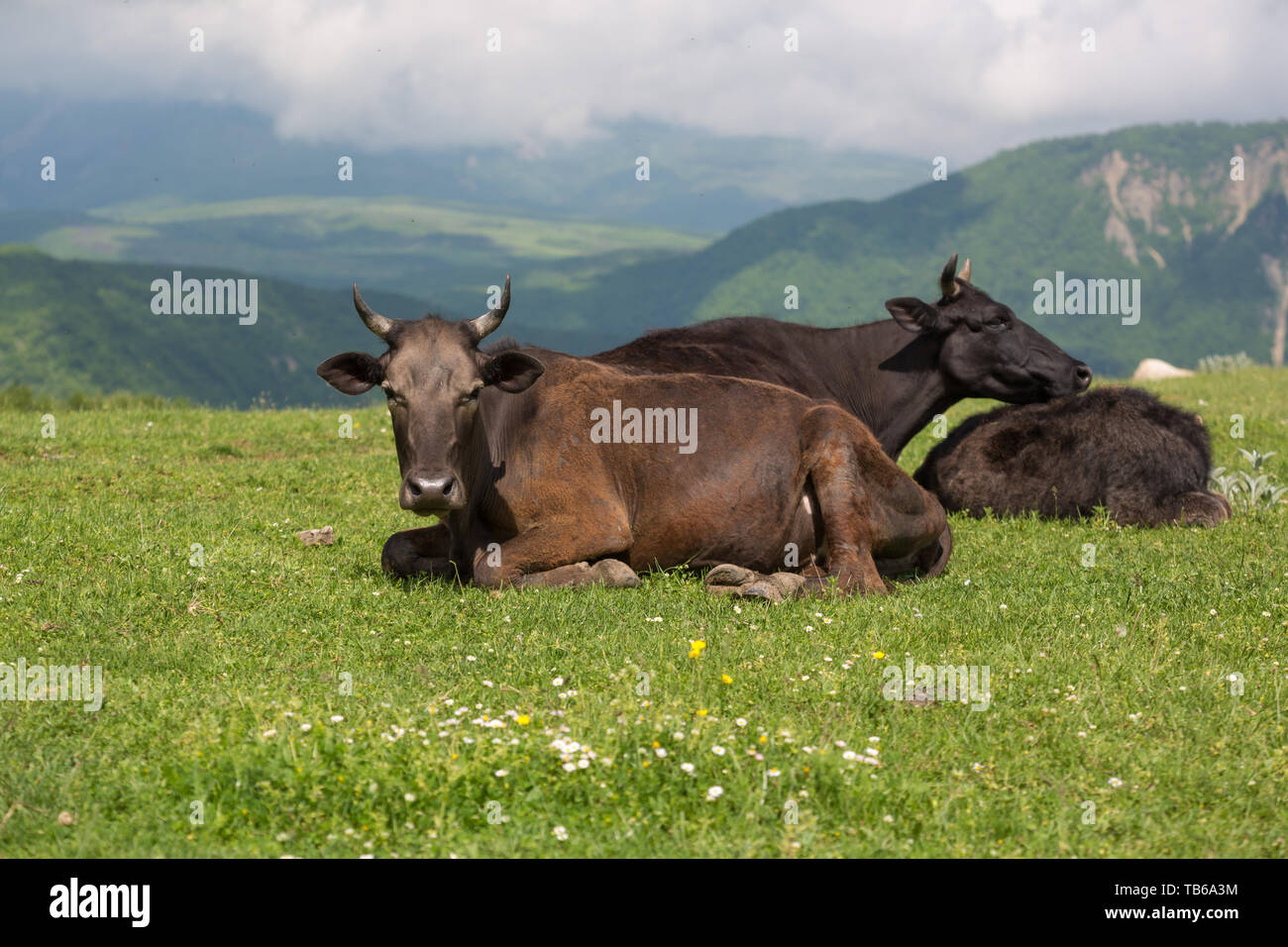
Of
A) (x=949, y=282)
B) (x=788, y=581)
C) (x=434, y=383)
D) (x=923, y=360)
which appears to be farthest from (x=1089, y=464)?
(x=434, y=383)

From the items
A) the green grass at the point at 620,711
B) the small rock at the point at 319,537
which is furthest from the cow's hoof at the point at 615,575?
the small rock at the point at 319,537

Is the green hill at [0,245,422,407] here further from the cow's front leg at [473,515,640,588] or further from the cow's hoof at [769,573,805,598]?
the cow's hoof at [769,573,805,598]

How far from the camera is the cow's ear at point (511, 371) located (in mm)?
9586

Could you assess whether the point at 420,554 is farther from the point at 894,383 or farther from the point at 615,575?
the point at 894,383

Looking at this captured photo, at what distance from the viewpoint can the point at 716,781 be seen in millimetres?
5836

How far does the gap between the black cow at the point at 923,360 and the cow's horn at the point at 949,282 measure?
0.04ft

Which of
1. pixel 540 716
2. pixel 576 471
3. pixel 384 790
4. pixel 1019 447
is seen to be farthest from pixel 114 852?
pixel 1019 447

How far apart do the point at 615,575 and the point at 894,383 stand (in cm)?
596

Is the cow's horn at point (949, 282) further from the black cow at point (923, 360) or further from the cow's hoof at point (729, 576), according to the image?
the cow's hoof at point (729, 576)

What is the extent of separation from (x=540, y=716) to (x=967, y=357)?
9.36 meters

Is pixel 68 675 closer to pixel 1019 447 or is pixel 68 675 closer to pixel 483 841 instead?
pixel 483 841

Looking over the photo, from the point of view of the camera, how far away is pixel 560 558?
32.3ft

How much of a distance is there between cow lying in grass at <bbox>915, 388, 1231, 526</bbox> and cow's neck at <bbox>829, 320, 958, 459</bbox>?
575 mm

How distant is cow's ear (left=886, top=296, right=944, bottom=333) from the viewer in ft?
47.1
